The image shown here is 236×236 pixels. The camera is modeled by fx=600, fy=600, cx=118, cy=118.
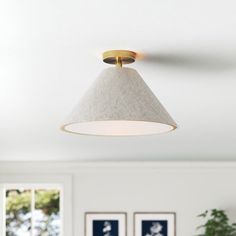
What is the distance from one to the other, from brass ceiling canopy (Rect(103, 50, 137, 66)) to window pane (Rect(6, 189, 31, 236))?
340 centimetres

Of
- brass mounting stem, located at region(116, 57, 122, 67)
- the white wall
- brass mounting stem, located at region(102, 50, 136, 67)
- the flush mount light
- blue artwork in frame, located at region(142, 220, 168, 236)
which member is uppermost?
brass mounting stem, located at region(102, 50, 136, 67)

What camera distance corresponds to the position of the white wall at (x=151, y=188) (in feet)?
20.6

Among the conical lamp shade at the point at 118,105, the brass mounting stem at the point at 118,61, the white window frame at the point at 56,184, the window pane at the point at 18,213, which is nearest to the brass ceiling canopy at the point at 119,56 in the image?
the brass mounting stem at the point at 118,61

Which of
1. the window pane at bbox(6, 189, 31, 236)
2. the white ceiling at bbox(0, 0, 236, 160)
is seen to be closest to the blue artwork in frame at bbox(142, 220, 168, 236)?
the white ceiling at bbox(0, 0, 236, 160)

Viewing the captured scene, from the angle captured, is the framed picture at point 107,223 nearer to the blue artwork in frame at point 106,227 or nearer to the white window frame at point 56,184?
the blue artwork in frame at point 106,227

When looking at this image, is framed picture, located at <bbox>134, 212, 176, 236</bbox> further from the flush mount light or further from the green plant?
the flush mount light

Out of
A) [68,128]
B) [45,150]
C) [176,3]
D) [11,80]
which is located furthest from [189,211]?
[176,3]

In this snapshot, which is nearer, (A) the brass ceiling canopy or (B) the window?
(A) the brass ceiling canopy

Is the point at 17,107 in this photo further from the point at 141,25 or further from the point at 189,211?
the point at 189,211

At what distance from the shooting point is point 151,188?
629cm

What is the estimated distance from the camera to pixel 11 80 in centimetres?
399

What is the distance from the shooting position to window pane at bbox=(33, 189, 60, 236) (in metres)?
6.42

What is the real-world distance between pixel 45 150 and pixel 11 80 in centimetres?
202

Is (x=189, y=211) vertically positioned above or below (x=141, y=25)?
below
